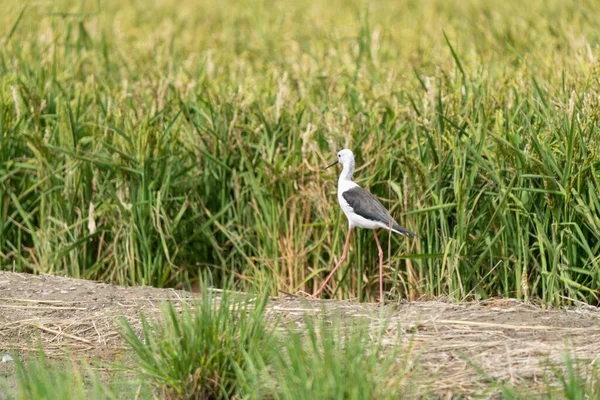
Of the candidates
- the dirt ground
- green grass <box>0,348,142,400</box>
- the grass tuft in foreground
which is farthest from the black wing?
green grass <box>0,348,142,400</box>

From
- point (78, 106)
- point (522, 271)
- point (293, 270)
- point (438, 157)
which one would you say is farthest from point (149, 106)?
point (522, 271)

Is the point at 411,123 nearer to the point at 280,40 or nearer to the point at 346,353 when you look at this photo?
the point at 346,353

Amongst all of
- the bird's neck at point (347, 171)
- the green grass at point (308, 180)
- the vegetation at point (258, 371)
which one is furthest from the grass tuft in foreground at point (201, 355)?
the bird's neck at point (347, 171)

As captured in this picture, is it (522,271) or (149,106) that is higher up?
(149,106)

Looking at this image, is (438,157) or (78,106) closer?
(438,157)

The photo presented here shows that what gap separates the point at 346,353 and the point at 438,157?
1902 mm

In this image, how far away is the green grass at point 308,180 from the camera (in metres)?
4.71

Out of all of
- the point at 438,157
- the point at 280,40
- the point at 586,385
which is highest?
the point at 280,40

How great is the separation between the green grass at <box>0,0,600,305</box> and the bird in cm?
14

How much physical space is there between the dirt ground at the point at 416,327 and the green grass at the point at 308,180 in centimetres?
36

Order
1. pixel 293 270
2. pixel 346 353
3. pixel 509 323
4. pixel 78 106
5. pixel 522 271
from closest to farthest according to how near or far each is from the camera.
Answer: pixel 346 353 → pixel 509 323 → pixel 522 271 → pixel 293 270 → pixel 78 106

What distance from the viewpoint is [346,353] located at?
3.26 metres

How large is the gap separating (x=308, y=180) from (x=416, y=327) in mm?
1689

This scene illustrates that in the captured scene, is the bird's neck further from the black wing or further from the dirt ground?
the dirt ground
